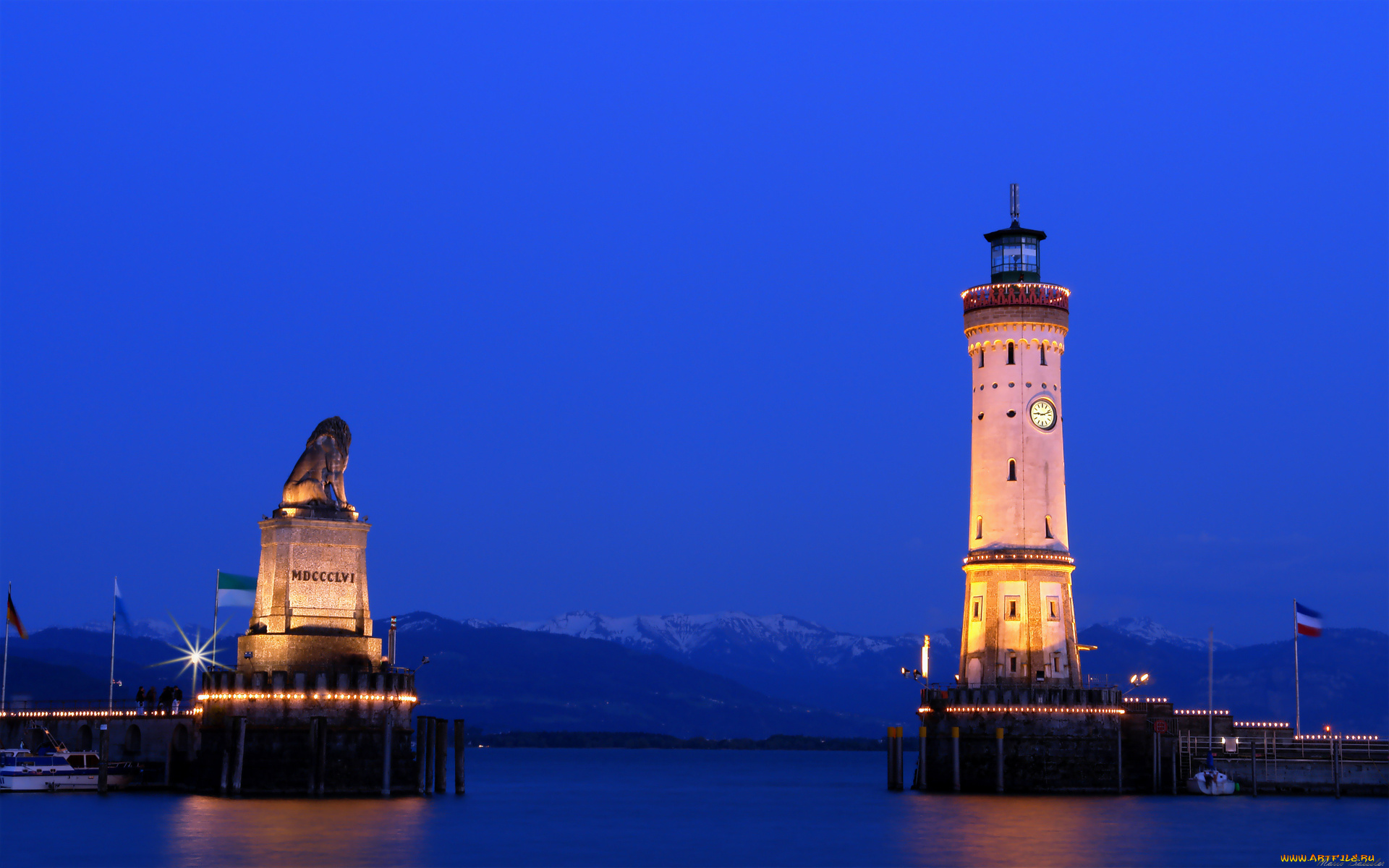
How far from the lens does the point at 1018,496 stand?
9044 centimetres

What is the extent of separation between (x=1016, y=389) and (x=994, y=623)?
11.7 meters

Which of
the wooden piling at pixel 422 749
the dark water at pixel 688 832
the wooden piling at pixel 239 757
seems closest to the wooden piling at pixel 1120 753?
the dark water at pixel 688 832

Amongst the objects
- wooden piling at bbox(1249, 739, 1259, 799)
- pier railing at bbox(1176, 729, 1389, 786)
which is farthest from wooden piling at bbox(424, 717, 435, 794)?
wooden piling at bbox(1249, 739, 1259, 799)

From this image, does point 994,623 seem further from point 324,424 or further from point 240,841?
point 240,841

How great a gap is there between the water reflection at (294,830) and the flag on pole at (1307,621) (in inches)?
1700

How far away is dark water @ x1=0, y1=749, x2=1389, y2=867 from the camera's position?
64000 mm

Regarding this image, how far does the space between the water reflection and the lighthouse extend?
95.7ft

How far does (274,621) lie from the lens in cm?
8125

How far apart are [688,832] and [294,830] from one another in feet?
66.8

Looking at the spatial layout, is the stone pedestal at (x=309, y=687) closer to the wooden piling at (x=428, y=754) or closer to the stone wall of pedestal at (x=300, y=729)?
the stone wall of pedestal at (x=300, y=729)

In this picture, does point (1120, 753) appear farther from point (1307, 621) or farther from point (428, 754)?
point (428, 754)

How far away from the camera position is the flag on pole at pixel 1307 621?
8950 centimetres

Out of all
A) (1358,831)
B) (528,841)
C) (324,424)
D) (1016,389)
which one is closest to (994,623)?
(1016,389)

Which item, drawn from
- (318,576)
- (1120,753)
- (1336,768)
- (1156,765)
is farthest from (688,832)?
(1336,768)
